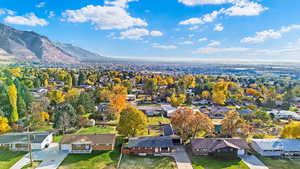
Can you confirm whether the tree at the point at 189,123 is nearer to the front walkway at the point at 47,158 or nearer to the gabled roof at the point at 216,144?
the gabled roof at the point at 216,144

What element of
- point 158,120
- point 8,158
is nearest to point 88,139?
point 8,158

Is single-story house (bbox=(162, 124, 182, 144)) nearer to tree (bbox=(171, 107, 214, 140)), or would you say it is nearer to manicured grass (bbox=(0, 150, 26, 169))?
tree (bbox=(171, 107, 214, 140))

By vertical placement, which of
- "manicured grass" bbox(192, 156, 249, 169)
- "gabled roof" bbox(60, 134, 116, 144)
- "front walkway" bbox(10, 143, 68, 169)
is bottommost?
"front walkway" bbox(10, 143, 68, 169)

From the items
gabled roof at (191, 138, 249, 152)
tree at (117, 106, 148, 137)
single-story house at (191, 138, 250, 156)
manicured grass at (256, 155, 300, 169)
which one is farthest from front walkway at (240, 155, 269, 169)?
tree at (117, 106, 148, 137)

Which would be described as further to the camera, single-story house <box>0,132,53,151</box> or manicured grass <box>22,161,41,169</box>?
single-story house <box>0,132,53,151</box>

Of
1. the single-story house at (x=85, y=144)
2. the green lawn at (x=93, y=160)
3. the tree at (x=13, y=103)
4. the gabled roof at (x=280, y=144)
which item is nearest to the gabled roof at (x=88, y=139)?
the single-story house at (x=85, y=144)

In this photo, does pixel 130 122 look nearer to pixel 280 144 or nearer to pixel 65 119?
pixel 65 119
